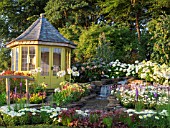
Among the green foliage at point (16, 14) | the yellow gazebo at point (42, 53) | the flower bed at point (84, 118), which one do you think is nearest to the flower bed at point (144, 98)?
the flower bed at point (84, 118)

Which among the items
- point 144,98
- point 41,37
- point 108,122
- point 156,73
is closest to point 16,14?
point 41,37

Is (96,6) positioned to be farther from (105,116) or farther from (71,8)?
(105,116)

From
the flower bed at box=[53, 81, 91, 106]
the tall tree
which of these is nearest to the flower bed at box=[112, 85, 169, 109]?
the flower bed at box=[53, 81, 91, 106]

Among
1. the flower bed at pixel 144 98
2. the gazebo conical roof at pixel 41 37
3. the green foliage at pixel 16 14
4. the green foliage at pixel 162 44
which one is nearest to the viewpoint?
the flower bed at pixel 144 98

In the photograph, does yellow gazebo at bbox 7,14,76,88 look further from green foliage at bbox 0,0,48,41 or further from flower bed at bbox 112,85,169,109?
green foliage at bbox 0,0,48,41

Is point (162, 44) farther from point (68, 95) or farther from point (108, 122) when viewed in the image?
point (108, 122)

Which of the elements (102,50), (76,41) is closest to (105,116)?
(102,50)

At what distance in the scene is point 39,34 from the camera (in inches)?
452

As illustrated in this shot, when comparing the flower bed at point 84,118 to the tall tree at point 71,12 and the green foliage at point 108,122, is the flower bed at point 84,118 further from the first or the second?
the tall tree at point 71,12

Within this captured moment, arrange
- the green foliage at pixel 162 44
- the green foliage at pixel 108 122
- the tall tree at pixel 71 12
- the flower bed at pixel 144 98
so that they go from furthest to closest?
1. the tall tree at pixel 71 12
2. the green foliage at pixel 162 44
3. the flower bed at pixel 144 98
4. the green foliage at pixel 108 122

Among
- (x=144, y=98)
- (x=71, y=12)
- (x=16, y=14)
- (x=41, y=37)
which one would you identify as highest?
(x=16, y=14)

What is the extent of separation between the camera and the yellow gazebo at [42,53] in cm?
1125

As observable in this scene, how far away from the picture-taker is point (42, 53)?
11391 mm

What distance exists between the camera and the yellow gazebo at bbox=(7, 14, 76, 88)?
1125 cm
